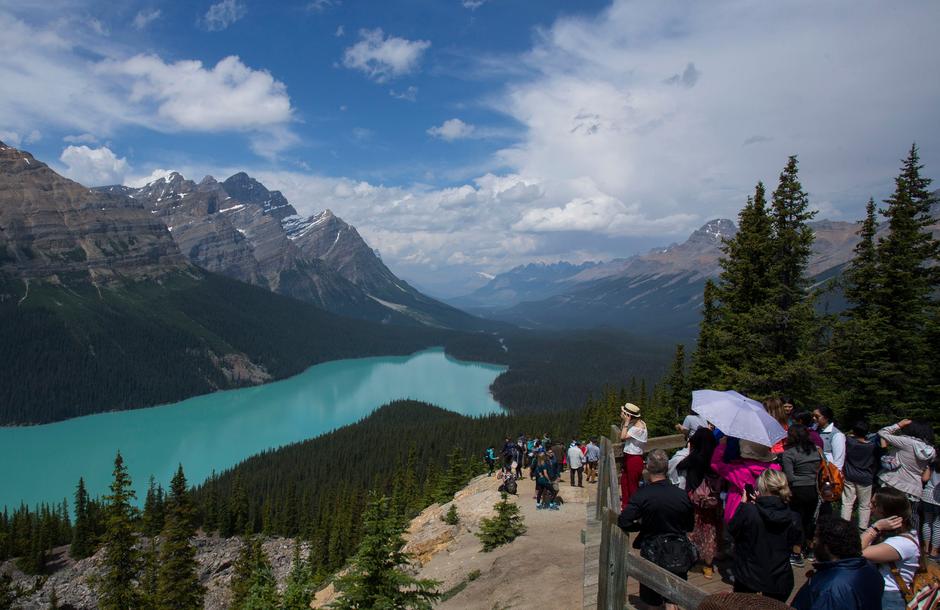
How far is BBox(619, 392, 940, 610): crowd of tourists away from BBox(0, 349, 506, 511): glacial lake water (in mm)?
105189

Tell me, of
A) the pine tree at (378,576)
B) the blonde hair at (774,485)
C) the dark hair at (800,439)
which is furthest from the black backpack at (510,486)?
the blonde hair at (774,485)

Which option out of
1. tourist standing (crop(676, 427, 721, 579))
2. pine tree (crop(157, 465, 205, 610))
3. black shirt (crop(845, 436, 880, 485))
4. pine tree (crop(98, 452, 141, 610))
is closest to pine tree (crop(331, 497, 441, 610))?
tourist standing (crop(676, 427, 721, 579))

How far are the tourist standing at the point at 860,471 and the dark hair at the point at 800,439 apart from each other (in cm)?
130

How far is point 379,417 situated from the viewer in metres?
123

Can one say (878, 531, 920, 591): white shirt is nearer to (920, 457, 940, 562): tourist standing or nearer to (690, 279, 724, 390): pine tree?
(920, 457, 940, 562): tourist standing

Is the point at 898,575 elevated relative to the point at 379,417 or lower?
elevated

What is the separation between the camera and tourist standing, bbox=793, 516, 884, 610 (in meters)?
4.66

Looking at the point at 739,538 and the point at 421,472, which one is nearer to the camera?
the point at 739,538

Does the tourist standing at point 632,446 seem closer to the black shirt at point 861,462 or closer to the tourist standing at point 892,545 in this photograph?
the black shirt at point 861,462

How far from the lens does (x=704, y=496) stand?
7.52 metres

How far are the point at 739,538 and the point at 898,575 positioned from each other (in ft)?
5.36

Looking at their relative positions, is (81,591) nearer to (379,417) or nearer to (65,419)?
(379,417)

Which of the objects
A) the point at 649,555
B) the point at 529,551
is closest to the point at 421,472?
the point at 529,551

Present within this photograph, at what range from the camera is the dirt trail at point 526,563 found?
468 inches
